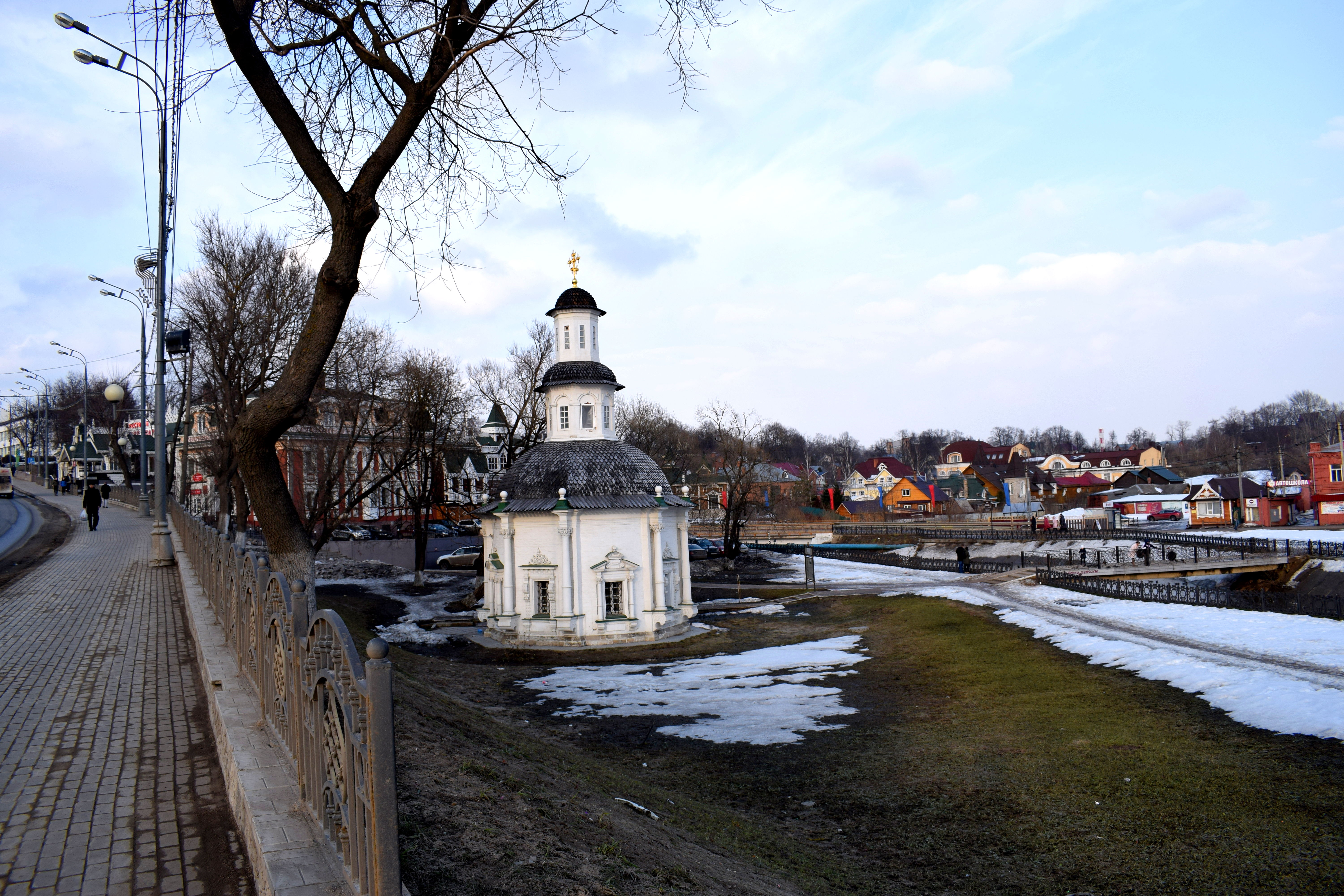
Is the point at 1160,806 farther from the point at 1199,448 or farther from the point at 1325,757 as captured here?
the point at 1199,448

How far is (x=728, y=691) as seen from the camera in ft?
59.1

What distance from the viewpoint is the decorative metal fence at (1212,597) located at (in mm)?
23219

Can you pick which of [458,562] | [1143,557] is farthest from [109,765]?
[1143,557]

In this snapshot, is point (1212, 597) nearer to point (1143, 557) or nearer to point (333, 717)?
point (1143, 557)

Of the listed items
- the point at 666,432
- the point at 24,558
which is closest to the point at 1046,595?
the point at 24,558

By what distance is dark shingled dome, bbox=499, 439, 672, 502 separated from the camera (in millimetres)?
28453

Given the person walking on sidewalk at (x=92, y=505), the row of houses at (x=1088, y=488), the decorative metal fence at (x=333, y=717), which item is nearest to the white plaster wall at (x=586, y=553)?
the person walking on sidewalk at (x=92, y=505)

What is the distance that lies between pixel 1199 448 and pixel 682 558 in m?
148

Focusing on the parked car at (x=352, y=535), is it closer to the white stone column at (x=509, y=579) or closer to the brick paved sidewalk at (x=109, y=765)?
the white stone column at (x=509, y=579)

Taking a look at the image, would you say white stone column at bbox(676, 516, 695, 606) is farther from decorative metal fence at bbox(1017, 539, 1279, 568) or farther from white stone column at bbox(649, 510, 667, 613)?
decorative metal fence at bbox(1017, 539, 1279, 568)

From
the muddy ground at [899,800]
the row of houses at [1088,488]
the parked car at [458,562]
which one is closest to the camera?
the muddy ground at [899,800]

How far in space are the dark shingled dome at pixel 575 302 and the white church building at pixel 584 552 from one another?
10.1 feet

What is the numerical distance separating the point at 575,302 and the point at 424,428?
28.1 feet

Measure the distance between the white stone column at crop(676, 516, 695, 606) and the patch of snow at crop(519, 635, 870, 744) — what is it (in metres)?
5.86
